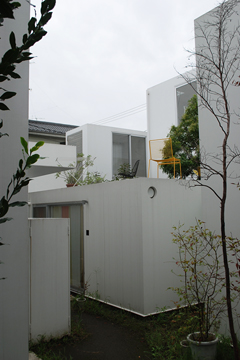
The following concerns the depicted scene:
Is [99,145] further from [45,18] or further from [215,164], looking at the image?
[45,18]

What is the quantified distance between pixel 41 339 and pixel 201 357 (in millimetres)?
1929

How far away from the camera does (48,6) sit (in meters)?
1.54

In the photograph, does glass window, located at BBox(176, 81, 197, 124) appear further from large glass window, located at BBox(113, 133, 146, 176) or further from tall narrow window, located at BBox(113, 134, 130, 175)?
tall narrow window, located at BBox(113, 134, 130, 175)

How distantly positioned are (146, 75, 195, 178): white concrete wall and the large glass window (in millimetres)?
473

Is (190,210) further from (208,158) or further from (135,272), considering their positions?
(208,158)

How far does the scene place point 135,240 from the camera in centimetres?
544

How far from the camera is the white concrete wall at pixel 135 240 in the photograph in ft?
17.5

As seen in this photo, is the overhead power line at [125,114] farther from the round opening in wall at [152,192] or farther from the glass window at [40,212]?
the round opening in wall at [152,192]

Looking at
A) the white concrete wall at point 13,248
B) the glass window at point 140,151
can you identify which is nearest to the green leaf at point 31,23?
the white concrete wall at point 13,248

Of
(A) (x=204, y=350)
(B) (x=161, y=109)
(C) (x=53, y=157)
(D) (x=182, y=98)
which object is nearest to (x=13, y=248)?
(A) (x=204, y=350)

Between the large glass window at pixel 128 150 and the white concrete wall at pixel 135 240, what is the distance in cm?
643

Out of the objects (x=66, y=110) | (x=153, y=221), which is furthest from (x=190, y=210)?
(x=66, y=110)

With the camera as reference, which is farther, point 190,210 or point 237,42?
point 190,210

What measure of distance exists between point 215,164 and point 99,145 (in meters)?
8.51
